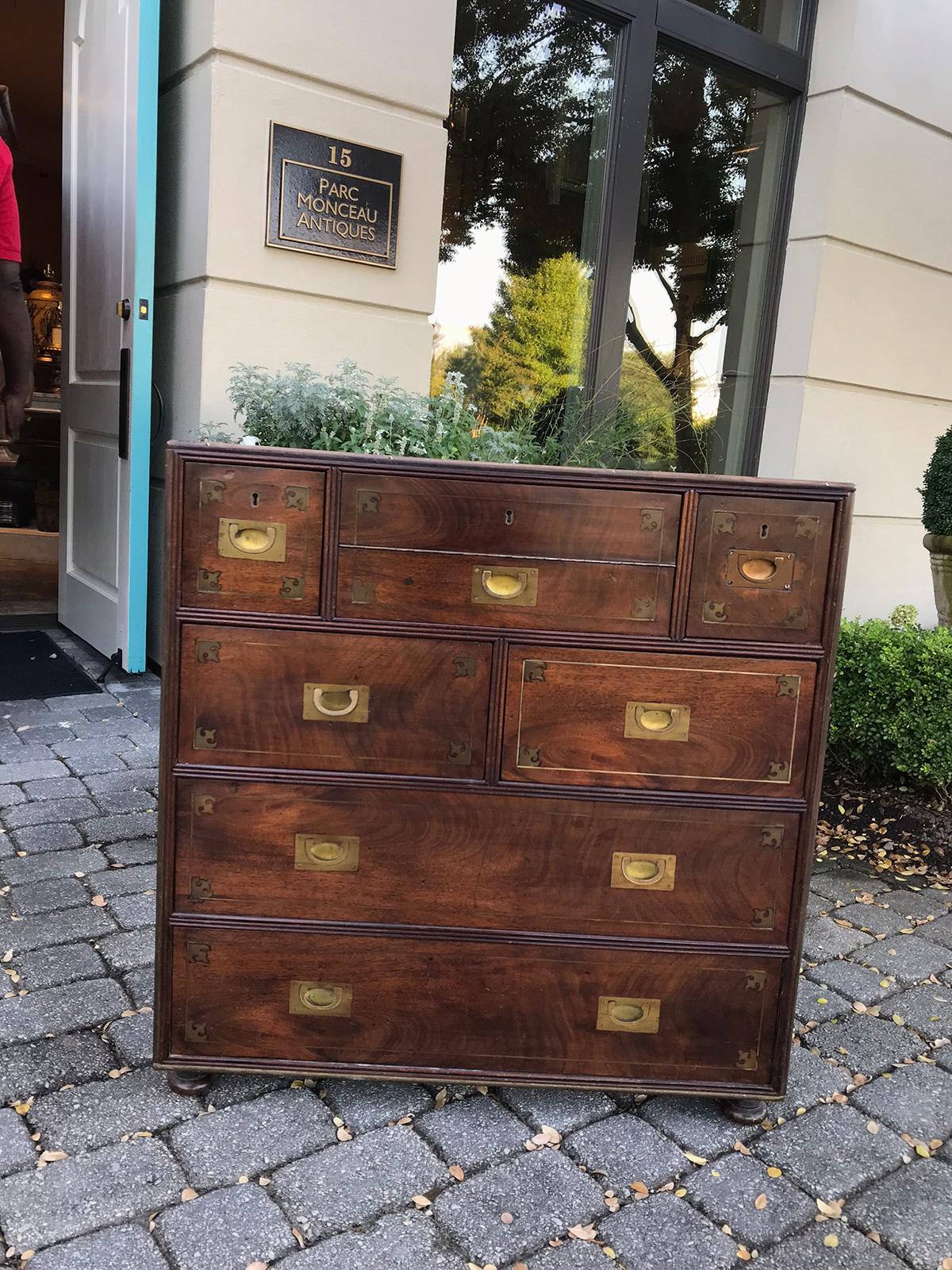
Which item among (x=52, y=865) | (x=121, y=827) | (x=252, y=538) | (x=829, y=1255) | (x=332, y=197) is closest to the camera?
(x=829, y=1255)

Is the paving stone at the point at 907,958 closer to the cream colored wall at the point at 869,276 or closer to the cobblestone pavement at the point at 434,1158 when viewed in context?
the cobblestone pavement at the point at 434,1158

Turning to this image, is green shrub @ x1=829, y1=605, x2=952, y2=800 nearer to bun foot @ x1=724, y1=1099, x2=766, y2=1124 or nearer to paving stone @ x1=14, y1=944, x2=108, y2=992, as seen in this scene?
bun foot @ x1=724, y1=1099, x2=766, y2=1124

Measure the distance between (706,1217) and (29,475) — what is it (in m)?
8.57

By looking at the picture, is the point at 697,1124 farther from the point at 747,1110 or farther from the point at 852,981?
the point at 852,981

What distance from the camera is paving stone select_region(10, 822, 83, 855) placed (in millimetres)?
3088

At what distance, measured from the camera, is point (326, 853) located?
197cm

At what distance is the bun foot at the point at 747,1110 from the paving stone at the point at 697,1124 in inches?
0.5

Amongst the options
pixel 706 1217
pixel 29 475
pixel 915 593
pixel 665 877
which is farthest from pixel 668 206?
pixel 29 475

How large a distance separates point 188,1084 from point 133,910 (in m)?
0.84

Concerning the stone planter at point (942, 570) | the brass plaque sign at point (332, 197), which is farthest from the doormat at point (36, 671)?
the stone planter at point (942, 570)

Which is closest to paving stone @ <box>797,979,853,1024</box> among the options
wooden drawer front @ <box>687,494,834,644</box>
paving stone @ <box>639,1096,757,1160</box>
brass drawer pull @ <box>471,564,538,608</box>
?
paving stone @ <box>639,1096,757,1160</box>

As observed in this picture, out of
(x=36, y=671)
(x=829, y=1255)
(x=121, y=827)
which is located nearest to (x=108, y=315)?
(x=36, y=671)

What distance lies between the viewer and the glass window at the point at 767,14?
5.35 m

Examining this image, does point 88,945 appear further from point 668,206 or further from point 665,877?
point 668,206
